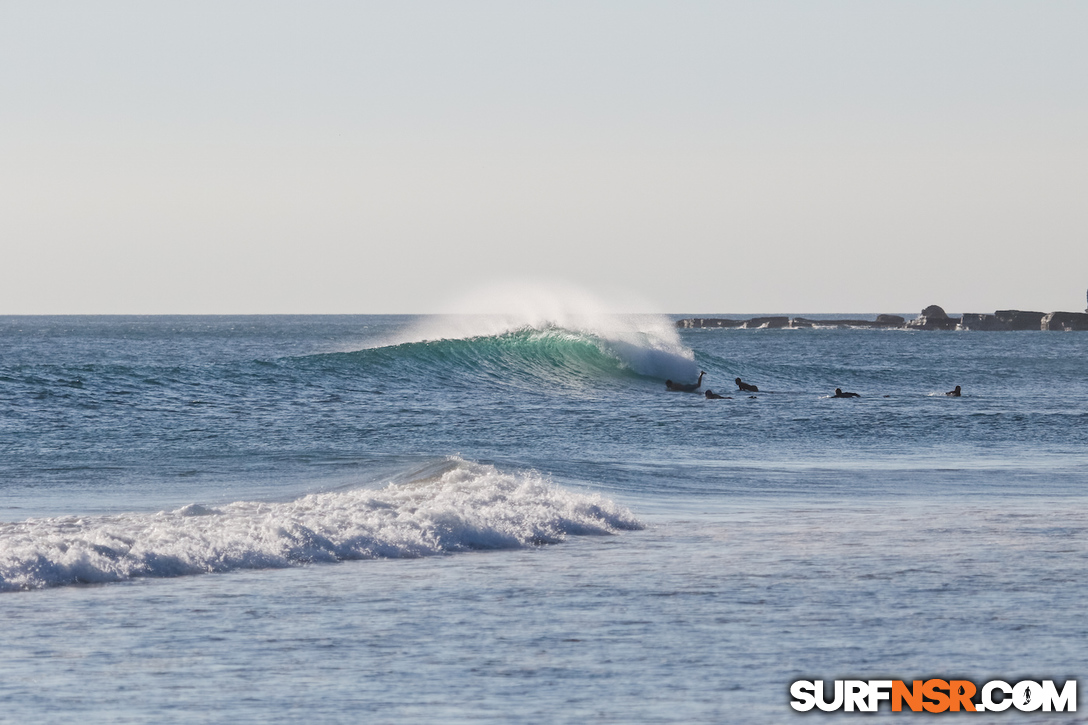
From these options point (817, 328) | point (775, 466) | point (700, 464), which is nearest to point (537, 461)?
point (700, 464)

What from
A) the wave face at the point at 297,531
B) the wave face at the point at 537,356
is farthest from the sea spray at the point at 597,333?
the wave face at the point at 297,531

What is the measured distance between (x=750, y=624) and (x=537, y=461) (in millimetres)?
10530

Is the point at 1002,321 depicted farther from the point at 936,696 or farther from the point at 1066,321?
the point at 936,696

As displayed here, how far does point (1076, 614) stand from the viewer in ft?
24.0

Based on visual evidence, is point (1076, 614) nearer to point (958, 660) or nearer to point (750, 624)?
point (958, 660)

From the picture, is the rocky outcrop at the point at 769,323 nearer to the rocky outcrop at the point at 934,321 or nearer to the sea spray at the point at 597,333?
the rocky outcrop at the point at 934,321

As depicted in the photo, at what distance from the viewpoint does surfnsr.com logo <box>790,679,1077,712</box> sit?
563 cm

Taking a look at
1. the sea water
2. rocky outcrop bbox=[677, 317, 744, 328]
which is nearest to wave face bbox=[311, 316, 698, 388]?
the sea water

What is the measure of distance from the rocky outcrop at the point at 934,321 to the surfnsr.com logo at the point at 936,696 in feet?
555

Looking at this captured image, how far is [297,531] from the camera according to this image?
10.0 m

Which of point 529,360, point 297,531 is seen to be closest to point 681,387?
point 529,360

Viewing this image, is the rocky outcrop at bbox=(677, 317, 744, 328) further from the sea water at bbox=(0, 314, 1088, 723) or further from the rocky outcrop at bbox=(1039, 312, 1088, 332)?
the sea water at bbox=(0, 314, 1088, 723)

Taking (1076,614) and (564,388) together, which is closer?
(1076,614)

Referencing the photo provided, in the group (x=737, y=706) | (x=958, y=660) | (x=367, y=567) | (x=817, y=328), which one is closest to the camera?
(x=737, y=706)
